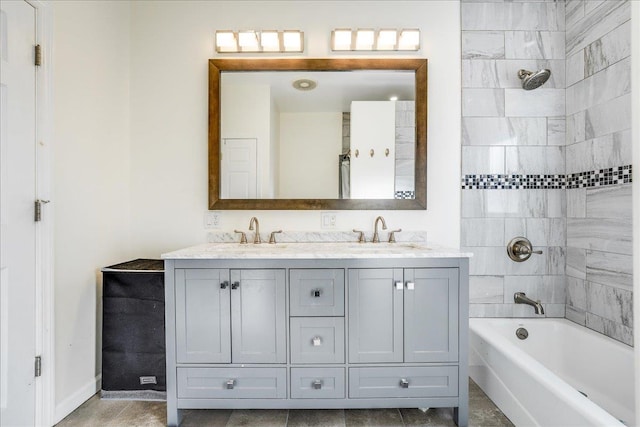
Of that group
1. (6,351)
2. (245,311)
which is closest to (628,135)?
(245,311)

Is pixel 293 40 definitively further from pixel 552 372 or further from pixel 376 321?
Result: pixel 552 372

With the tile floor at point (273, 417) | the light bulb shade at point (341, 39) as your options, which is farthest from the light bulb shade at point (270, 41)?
the tile floor at point (273, 417)

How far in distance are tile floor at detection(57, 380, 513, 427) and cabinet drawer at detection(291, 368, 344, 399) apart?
0.55 ft

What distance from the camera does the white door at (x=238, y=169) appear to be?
6.99ft

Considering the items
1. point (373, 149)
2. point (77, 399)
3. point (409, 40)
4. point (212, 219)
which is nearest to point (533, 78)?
point (409, 40)

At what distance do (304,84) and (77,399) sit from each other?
229 centimetres

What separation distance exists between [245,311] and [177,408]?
60cm

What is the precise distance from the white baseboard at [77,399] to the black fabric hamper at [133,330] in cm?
13

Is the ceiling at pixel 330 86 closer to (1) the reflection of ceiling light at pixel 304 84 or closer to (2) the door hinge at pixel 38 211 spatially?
(1) the reflection of ceiling light at pixel 304 84

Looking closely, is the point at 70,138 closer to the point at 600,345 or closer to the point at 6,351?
the point at 6,351

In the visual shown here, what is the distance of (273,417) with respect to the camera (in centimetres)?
167

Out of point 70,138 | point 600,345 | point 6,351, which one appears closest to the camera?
point 6,351

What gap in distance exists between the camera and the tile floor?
1611mm

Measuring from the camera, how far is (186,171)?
2.17 m
